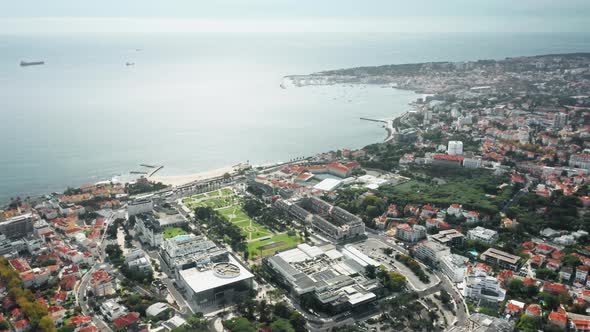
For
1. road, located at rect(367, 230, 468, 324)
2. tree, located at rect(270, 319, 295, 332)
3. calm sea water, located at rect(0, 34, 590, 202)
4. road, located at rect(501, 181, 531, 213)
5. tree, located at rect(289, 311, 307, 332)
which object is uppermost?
calm sea water, located at rect(0, 34, 590, 202)

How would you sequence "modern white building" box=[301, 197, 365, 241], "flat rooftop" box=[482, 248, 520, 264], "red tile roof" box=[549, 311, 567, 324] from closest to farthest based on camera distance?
"red tile roof" box=[549, 311, 567, 324], "flat rooftop" box=[482, 248, 520, 264], "modern white building" box=[301, 197, 365, 241]

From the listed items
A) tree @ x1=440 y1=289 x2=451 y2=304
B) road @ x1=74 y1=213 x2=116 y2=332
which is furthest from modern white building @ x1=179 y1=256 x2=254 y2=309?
tree @ x1=440 y1=289 x2=451 y2=304

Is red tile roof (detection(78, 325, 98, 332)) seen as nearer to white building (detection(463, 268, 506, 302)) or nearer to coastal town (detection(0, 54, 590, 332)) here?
coastal town (detection(0, 54, 590, 332))

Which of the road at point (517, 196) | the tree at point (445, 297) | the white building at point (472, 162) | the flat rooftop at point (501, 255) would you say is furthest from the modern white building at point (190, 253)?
the white building at point (472, 162)

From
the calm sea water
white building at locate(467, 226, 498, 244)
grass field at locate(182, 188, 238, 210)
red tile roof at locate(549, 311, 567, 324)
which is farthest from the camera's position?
the calm sea water

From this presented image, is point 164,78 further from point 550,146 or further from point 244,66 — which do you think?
point 550,146

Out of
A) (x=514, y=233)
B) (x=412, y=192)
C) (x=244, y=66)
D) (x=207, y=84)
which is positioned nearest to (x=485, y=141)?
(x=412, y=192)

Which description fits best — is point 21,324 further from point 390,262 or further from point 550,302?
point 550,302

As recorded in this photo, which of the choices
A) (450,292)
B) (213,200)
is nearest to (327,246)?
(450,292)
